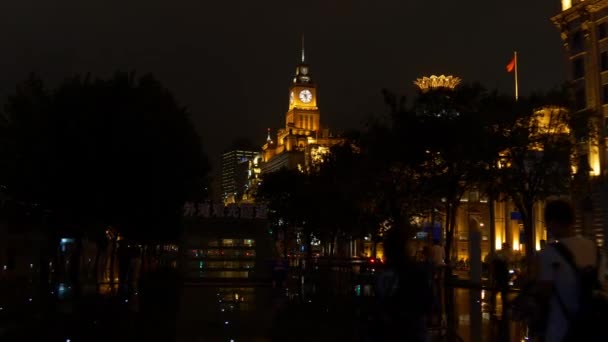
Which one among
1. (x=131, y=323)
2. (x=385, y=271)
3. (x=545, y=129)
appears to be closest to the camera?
(x=385, y=271)

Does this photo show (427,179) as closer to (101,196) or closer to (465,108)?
(465,108)

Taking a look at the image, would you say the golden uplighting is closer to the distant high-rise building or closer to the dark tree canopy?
the distant high-rise building

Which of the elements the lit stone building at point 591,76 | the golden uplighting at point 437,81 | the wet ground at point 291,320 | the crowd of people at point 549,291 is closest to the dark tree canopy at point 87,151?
the wet ground at point 291,320

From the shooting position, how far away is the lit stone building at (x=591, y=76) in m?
54.2

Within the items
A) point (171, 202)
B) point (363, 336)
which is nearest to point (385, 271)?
point (363, 336)

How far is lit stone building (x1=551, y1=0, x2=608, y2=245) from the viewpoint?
178ft

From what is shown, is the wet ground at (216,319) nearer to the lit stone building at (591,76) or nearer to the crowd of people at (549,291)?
the crowd of people at (549,291)

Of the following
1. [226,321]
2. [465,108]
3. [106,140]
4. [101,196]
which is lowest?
[226,321]

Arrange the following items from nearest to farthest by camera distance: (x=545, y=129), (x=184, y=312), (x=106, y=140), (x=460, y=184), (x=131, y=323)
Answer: (x=131, y=323)
(x=184, y=312)
(x=106, y=140)
(x=545, y=129)
(x=460, y=184)

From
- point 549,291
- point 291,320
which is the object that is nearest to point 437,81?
point 291,320

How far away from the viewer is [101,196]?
33469 millimetres

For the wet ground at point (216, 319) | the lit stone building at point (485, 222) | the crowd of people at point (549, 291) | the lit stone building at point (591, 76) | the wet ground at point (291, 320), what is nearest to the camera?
the crowd of people at point (549, 291)

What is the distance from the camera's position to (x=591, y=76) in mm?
57188

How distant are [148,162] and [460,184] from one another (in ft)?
58.2
